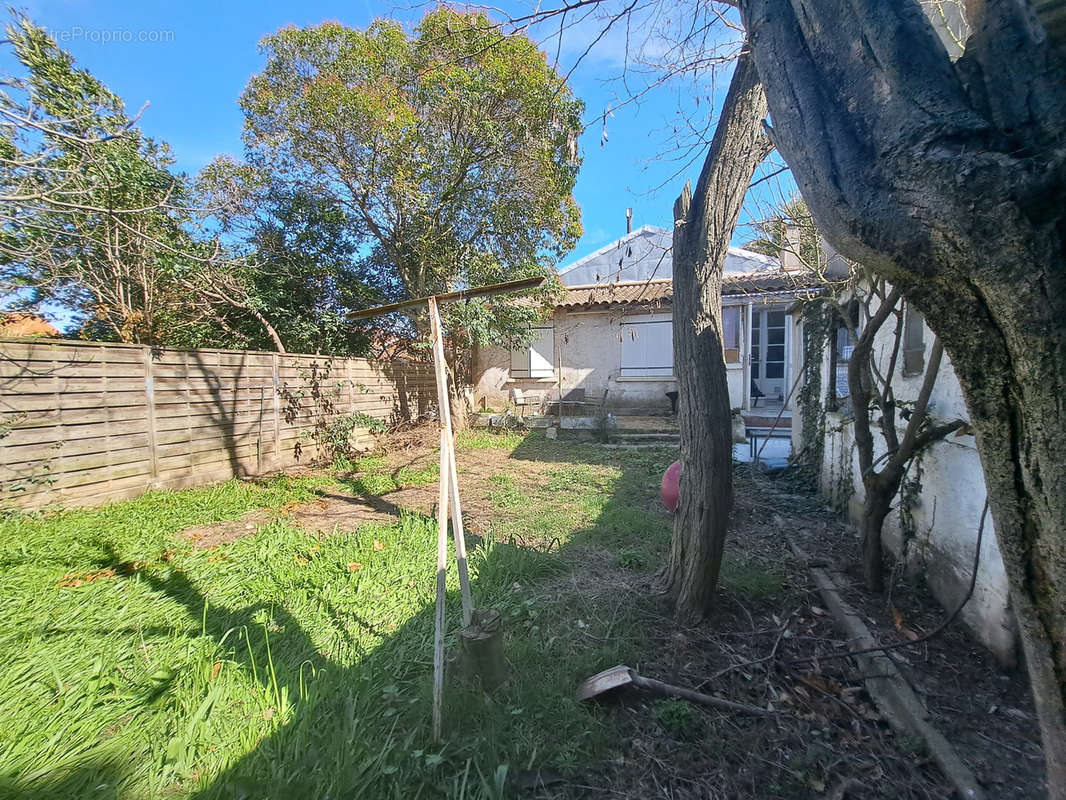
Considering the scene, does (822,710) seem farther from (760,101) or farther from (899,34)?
(760,101)

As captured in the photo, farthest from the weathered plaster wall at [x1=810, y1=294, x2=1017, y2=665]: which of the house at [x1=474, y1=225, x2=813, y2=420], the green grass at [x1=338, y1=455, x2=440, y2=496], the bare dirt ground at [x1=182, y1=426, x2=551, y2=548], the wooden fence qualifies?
the house at [x1=474, y1=225, x2=813, y2=420]

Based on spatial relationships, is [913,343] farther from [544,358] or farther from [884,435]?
[544,358]

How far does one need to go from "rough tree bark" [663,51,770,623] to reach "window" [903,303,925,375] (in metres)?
2.03

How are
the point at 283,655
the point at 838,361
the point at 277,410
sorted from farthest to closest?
1. the point at 277,410
2. the point at 838,361
3. the point at 283,655

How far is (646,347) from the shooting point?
1157cm

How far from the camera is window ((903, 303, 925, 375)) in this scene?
365 cm

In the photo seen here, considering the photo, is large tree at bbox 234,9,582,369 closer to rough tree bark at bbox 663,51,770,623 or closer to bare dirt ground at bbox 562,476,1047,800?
rough tree bark at bbox 663,51,770,623

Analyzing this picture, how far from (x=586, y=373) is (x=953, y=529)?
945cm

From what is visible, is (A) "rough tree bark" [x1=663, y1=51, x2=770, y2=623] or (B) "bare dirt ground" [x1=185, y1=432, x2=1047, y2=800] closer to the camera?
(B) "bare dirt ground" [x1=185, y1=432, x2=1047, y2=800]

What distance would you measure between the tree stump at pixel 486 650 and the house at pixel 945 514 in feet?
7.49

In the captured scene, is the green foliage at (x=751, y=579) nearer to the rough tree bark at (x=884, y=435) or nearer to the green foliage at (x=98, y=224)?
the rough tree bark at (x=884, y=435)

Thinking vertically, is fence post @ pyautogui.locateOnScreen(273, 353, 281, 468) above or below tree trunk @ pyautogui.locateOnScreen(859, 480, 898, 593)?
above

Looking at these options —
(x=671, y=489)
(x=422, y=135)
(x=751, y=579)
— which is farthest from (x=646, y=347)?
(x=751, y=579)

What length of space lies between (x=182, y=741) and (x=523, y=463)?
247 inches
